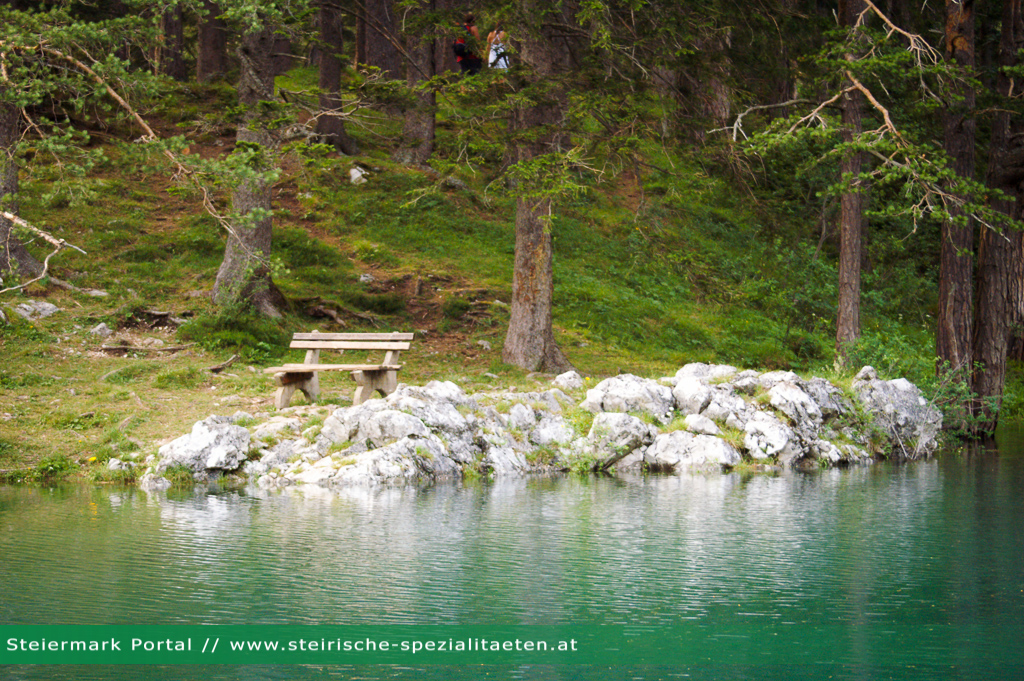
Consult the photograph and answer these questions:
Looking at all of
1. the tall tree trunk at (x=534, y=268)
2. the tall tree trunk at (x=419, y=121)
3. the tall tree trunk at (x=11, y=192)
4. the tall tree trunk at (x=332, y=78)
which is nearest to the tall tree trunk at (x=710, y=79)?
the tall tree trunk at (x=534, y=268)

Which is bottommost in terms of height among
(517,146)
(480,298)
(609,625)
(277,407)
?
(609,625)

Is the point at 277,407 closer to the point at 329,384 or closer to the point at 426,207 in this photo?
the point at 329,384

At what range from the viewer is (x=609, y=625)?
5.55 m

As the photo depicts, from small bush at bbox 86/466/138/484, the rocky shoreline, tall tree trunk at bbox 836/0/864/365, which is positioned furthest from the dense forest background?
small bush at bbox 86/466/138/484

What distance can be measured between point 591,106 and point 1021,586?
9.39 m

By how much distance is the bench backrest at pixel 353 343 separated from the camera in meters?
13.0

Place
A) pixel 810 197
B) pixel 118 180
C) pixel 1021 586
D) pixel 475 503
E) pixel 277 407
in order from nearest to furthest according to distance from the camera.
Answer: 1. pixel 1021 586
2. pixel 475 503
3. pixel 277 407
4. pixel 118 180
5. pixel 810 197

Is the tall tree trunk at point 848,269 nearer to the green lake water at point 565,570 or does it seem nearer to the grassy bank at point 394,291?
the grassy bank at point 394,291

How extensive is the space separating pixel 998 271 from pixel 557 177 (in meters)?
7.13

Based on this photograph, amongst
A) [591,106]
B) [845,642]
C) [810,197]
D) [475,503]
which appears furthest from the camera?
[810,197]

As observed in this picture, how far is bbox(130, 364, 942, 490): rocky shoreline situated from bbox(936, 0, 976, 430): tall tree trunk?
1.27m

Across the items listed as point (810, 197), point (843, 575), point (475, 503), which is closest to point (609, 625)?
point (843, 575)

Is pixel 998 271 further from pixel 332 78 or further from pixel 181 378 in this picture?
pixel 332 78

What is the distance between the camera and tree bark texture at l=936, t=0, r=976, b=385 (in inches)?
575
